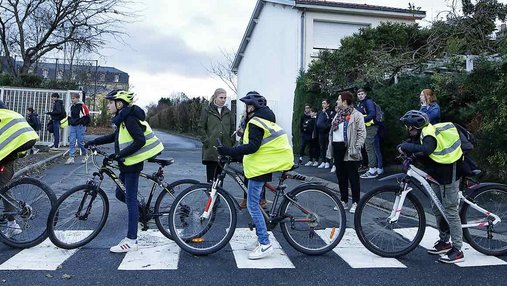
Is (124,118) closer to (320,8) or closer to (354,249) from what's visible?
(354,249)

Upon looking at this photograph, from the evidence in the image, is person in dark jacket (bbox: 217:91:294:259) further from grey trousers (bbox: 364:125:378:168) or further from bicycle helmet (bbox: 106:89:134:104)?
grey trousers (bbox: 364:125:378:168)

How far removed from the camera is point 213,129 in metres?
7.29

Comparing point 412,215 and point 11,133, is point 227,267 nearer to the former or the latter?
point 412,215

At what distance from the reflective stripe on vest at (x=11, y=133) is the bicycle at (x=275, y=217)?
182 centimetres

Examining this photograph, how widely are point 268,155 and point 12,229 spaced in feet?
9.87

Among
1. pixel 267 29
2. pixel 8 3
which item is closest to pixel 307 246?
pixel 267 29

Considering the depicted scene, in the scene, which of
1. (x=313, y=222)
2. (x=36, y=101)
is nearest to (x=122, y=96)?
(x=313, y=222)

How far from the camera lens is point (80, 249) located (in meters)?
5.49

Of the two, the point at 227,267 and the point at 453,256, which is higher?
the point at 453,256

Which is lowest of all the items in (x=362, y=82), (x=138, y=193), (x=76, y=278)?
(x=76, y=278)

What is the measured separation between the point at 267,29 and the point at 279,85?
366 cm

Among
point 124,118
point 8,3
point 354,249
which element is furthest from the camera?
point 8,3

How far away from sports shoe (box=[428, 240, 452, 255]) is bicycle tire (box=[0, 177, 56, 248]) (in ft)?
14.0

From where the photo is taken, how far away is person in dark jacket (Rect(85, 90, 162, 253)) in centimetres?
533
